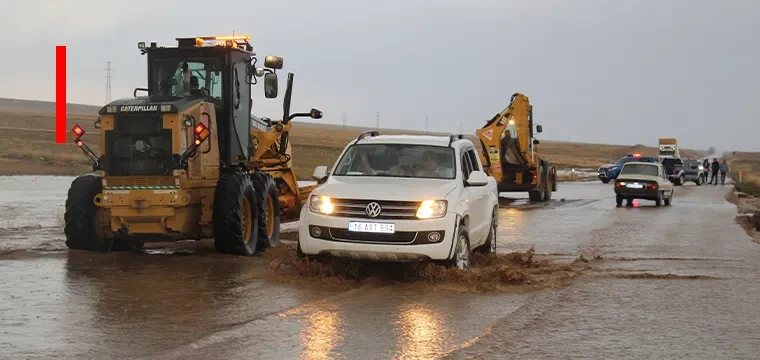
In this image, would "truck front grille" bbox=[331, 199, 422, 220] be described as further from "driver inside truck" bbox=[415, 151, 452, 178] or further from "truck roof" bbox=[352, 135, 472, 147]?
"truck roof" bbox=[352, 135, 472, 147]

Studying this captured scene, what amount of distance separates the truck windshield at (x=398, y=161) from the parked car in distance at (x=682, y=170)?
44.9m

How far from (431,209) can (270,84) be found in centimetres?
521

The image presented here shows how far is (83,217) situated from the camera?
46.3 feet

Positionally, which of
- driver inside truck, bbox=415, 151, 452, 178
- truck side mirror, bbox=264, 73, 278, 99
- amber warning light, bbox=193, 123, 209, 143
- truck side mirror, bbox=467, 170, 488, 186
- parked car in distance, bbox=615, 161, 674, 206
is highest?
truck side mirror, bbox=264, 73, 278, 99

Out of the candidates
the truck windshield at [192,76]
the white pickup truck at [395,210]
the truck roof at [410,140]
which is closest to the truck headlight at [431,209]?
the white pickup truck at [395,210]

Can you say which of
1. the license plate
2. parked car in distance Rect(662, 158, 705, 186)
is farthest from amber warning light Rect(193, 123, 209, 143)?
parked car in distance Rect(662, 158, 705, 186)

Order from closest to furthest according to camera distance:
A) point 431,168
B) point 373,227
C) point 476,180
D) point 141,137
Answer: point 373,227 < point 476,180 < point 431,168 < point 141,137

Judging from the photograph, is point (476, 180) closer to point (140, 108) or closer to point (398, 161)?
point (398, 161)

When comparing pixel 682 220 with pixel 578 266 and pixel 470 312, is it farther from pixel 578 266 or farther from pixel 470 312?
pixel 470 312

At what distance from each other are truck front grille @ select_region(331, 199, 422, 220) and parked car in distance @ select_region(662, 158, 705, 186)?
4654 cm

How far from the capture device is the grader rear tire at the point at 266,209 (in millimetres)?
15234

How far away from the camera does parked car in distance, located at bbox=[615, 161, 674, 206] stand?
32969mm

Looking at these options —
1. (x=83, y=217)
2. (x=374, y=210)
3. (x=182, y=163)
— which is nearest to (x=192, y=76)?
(x=182, y=163)

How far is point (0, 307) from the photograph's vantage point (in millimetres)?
9742
